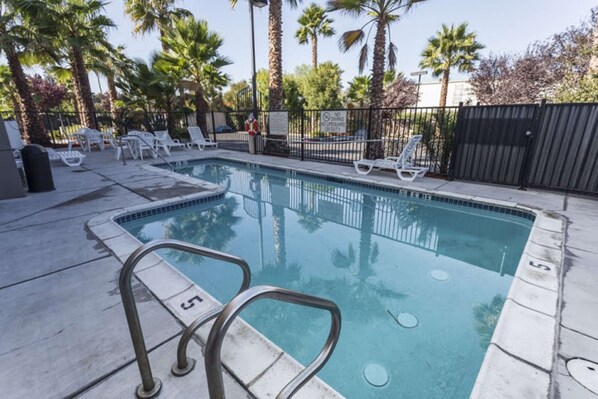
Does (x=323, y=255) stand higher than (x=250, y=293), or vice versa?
(x=250, y=293)

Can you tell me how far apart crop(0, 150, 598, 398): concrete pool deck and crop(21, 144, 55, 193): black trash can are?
4.45ft

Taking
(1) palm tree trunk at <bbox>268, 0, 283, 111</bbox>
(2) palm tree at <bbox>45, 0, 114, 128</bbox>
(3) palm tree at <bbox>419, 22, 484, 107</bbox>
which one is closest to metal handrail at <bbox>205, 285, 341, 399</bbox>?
(1) palm tree trunk at <bbox>268, 0, 283, 111</bbox>

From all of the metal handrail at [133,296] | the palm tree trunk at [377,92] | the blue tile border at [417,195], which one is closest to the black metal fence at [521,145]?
the palm tree trunk at [377,92]

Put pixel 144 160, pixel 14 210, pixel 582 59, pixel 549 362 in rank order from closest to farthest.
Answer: pixel 549 362, pixel 14 210, pixel 144 160, pixel 582 59

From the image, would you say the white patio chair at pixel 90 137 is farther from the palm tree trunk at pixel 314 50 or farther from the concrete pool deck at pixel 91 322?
the palm tree trunk at pixel 314 50

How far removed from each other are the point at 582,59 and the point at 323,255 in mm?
13600

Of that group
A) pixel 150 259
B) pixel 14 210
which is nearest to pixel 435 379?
pixel 150 259

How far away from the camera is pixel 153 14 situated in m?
14.5

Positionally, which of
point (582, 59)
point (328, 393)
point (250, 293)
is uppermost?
point (582, 59)

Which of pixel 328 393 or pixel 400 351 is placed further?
pixel 400 351

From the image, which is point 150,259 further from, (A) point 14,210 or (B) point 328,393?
(A) point 14,210

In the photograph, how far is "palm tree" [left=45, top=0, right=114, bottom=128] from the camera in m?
10.3

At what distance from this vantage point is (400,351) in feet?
7.49

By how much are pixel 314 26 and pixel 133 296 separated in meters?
25.8
